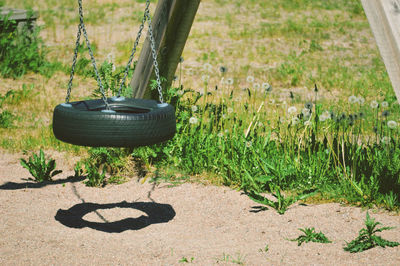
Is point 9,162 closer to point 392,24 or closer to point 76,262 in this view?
point 76,262

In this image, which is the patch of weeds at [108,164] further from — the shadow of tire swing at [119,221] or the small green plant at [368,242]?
the small green plant at [368,242]

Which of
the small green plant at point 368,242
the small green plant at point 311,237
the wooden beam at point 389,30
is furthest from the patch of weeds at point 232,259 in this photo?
the wooden beam at point 389,30

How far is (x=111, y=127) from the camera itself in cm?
285

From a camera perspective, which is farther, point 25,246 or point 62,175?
point 62,175

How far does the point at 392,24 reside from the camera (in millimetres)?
2867

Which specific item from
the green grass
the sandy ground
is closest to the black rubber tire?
the sandy ground

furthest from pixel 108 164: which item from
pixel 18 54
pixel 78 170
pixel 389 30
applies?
pixel 18 54

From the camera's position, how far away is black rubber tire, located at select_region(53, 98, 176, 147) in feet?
9.35

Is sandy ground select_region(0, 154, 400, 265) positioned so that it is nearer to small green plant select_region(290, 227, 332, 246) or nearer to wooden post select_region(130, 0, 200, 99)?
small green plant select_region(290, 227, 332, 246)

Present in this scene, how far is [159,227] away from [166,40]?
5.04ft

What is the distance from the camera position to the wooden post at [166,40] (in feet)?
13.4

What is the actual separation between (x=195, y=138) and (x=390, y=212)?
168 cm

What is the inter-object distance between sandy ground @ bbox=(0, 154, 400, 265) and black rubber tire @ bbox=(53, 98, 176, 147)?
70cm

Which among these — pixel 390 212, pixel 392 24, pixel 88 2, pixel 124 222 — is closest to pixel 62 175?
pixel 124 222
